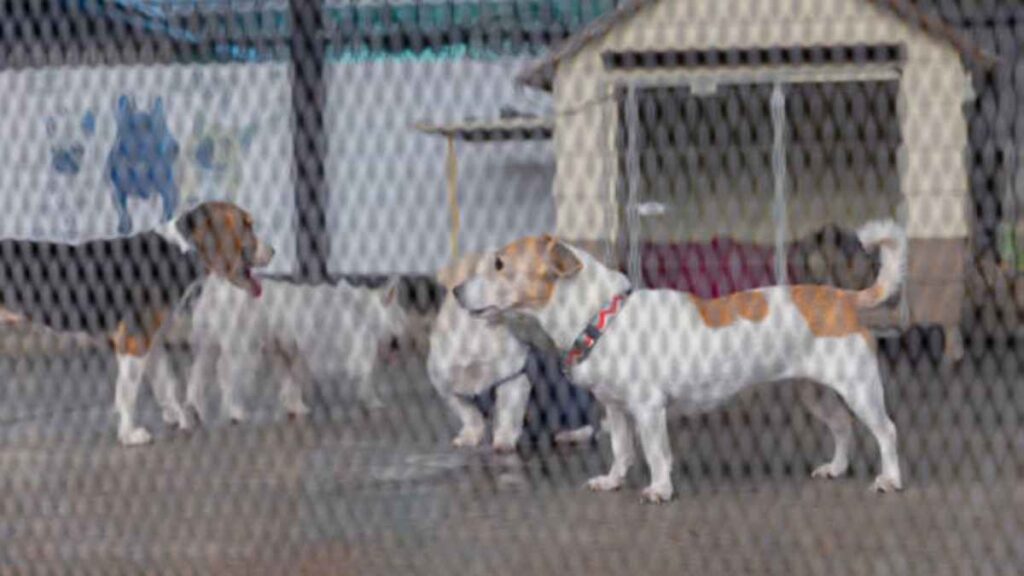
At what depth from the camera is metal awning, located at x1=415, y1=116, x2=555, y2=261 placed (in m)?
8.46

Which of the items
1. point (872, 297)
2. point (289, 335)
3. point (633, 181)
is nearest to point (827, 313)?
point (872, 297)

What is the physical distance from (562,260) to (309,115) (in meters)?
1.07

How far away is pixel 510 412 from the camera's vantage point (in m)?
5.95

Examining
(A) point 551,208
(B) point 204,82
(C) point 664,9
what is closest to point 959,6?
(C) point 664,9

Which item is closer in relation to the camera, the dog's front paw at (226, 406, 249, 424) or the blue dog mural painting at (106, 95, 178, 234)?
the dog's front paw at (226, 406, 249, 424)

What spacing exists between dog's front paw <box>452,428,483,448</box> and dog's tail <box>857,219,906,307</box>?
169cm

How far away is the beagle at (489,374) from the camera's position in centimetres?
593

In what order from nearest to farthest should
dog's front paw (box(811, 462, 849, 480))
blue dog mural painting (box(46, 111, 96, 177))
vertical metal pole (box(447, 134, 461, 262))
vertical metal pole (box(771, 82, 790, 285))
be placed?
1. dog's front paw (box(811, 462, 849, 480))
2. vertical metal pole (box(771, 82, 790, 285))
3. blue dog mural painting (box(46, 111, 96, 177))
4. vertical metal pole (box(447, 134, 461, 262))

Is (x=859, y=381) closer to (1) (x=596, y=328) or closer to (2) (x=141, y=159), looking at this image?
(1) (x=596, y=328)

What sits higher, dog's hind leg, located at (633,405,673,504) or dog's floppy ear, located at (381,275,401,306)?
dog's floppy ear, located at (381,275,401,306)

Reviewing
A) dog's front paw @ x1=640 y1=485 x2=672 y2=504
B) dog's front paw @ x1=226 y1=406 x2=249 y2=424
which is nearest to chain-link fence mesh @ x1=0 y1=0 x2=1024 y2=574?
dog's front paw @ x1=640 y1=485 x2=672 y2=504

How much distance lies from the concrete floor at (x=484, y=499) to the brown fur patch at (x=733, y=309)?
546 millimetres

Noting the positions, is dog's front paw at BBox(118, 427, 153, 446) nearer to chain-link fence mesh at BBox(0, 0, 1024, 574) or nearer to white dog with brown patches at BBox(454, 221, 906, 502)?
chain-link fence mesh at BBox(0, 0, 1024, 574)

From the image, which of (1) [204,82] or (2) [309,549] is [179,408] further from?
(2) [309,549]
